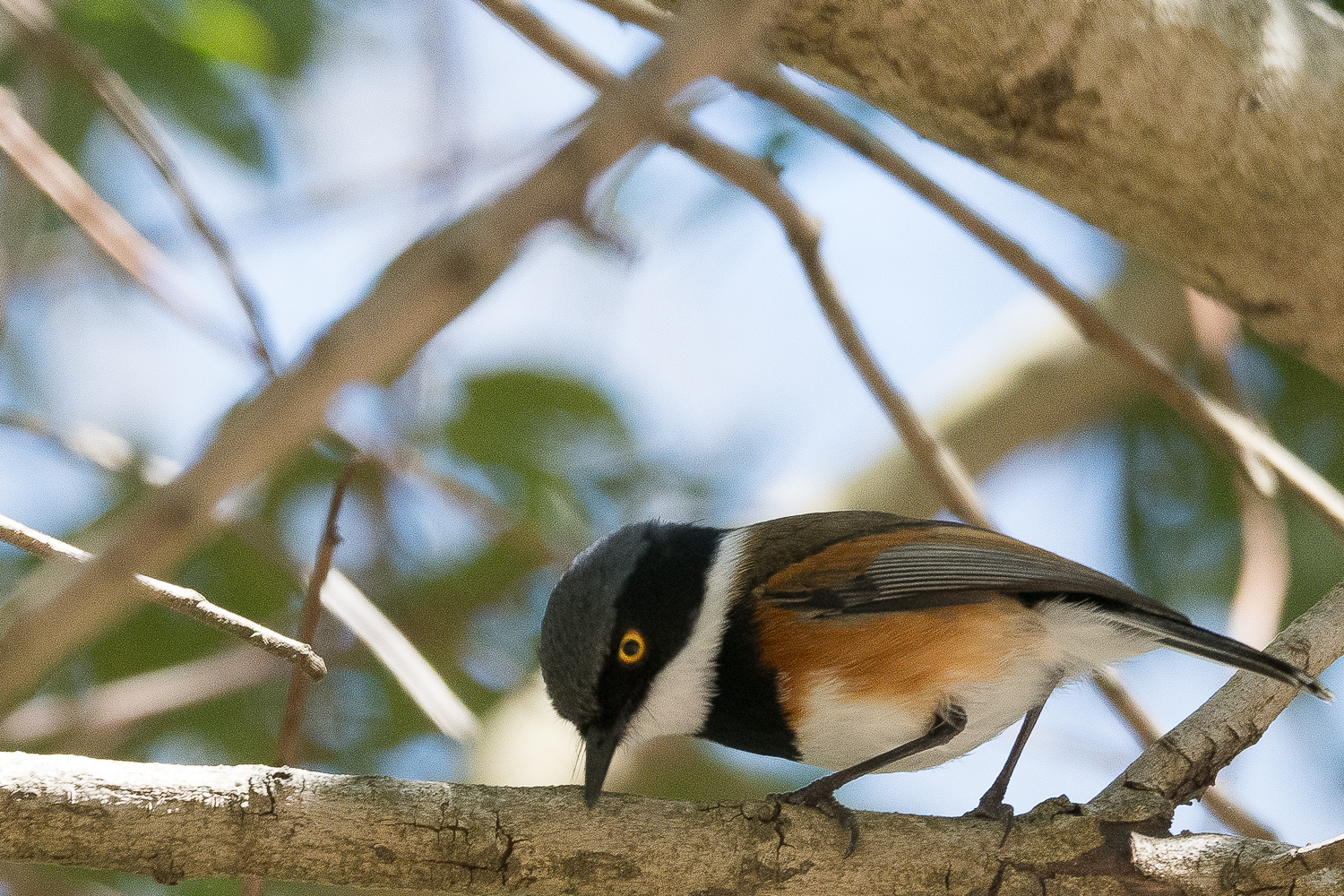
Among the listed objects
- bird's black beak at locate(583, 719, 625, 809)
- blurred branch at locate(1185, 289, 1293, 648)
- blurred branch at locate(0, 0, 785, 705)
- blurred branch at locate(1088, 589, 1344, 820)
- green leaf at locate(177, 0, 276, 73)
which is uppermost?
green leaf at locate(177, 0, 276, 73)

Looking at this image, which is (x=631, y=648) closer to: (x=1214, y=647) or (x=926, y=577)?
(x=926, y=577)

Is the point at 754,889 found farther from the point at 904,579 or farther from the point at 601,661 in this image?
the point at 904,579

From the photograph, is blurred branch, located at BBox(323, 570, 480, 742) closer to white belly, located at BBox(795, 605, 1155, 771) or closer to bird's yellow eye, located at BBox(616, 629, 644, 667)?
bird's yellow eye, located at BBox(616, 629, 644, 667)

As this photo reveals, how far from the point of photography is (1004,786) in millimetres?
3191

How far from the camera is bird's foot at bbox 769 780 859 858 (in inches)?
107

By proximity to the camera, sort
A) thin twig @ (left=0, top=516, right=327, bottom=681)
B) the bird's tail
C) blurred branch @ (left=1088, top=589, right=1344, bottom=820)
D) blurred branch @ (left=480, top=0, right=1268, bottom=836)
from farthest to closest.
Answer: blurred branch @ (left=480, top=0, right=1268, bottom=836), blurred branch @ (left=1088, top=589, right=1344, bottom=820), the bird's tail, thin twig @ (left=0, top=516, right=327, bottom=681)

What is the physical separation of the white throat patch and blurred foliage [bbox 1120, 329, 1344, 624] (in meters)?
3.27

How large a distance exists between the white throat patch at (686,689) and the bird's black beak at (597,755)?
89mm

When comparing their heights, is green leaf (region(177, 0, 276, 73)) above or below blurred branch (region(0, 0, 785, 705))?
above

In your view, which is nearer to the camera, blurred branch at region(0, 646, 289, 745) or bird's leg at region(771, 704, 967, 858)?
bird's leg at region(771, 704, 967, 858)

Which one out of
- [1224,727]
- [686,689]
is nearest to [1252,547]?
[1224,727]

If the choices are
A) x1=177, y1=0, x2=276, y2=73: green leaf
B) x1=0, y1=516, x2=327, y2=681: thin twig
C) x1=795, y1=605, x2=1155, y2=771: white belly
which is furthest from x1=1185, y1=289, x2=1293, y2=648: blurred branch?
x1=177, y1=0, x2=276, y2=73: green leaf

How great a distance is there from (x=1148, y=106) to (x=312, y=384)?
2576 millimetres

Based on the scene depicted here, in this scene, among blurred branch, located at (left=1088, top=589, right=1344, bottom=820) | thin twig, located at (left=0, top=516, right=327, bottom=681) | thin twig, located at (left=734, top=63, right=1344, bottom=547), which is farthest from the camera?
thin twig, located at (left=734, top=63, right=1344, bottom=547)
